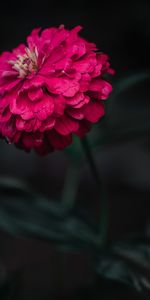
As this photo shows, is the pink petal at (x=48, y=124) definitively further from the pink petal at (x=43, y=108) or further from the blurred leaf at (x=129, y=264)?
the blurred leaf at (x=129, y=264)

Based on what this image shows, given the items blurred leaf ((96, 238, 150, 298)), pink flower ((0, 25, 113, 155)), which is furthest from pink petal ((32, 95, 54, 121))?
blurred leaf ((96, 238, 150, 298))

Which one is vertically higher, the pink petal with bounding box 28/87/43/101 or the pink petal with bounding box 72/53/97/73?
the pink petal with bounding box 72/53/97/73

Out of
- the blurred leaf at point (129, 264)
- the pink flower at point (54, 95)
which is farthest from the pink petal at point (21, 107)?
the blurred leaf at point (129, 264)

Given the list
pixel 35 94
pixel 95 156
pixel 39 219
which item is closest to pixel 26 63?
pixel 35 94

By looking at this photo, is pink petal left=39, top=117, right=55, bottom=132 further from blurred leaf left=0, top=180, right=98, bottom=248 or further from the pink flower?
blurred leaf left=0, top=180, right=98, bottom=248

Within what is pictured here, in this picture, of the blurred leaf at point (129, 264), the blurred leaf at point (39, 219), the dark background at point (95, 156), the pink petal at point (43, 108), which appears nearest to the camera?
the pink petal at point (43, 108)

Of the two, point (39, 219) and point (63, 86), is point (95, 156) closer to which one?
point (39, 219)

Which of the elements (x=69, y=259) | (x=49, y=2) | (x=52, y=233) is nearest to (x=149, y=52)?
(x=49, y=2)
